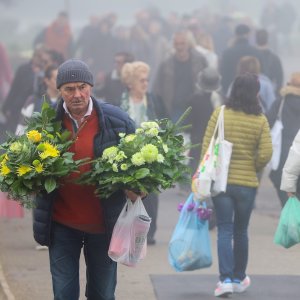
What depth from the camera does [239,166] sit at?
8867 millimetres

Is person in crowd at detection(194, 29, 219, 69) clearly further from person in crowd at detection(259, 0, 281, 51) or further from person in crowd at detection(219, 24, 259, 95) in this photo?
person in crowd at detection(259, 0, 281, 51)

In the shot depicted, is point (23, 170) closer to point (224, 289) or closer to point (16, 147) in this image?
point (16, 147)

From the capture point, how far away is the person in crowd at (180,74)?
15.8 meters

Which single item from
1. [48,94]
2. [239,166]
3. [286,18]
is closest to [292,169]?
[239,166]

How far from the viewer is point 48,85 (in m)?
11.0

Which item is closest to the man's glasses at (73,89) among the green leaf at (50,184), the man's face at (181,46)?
the green leaf at (50,184)

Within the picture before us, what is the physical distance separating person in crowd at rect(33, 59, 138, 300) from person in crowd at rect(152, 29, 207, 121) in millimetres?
9101

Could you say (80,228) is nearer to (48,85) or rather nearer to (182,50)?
(48,85)

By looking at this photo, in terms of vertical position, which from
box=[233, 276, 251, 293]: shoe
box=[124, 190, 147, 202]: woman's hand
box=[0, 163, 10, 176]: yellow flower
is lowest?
box=[233, 276, 251, 293]: shoe

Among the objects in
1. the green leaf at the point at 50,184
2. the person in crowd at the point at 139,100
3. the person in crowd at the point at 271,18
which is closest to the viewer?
the green leaf at the point at 50,184

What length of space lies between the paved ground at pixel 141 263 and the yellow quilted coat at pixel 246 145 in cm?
93

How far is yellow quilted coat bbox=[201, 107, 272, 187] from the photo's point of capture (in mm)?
8852

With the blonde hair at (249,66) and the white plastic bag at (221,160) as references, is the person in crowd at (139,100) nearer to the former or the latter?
the blonde hair at (249,66)

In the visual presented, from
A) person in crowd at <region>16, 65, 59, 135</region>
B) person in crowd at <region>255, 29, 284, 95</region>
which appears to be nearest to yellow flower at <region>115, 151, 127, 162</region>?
person in crowd at <region>16, 65, 59, 135</region>
